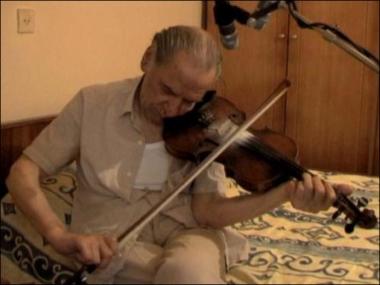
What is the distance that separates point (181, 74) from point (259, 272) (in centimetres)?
46

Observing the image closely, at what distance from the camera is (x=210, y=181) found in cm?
125

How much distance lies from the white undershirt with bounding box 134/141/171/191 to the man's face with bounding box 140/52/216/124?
0.07 meters

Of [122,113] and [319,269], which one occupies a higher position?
[122,113]

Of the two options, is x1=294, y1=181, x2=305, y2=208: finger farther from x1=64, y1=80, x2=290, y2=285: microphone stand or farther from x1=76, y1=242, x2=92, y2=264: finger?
x1=76, y1=242, x2=92, y2=264: finger

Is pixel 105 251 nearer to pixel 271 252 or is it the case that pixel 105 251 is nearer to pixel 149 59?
pixel 149 59

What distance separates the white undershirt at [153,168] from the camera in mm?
1251

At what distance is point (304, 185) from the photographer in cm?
110

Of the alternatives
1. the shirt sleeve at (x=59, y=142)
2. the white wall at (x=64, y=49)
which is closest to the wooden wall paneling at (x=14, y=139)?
the white wall at (x=64, y=49)

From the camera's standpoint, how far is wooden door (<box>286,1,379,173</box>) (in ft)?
8.91

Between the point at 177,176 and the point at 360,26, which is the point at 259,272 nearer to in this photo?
the point at 177,176

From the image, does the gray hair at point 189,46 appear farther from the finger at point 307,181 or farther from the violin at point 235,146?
the finger at point 307,181

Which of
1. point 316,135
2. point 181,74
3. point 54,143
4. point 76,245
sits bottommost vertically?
point 316,135

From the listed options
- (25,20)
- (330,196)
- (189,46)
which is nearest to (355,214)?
(330,196)

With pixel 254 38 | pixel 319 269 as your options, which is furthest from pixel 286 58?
pixel 319 269
